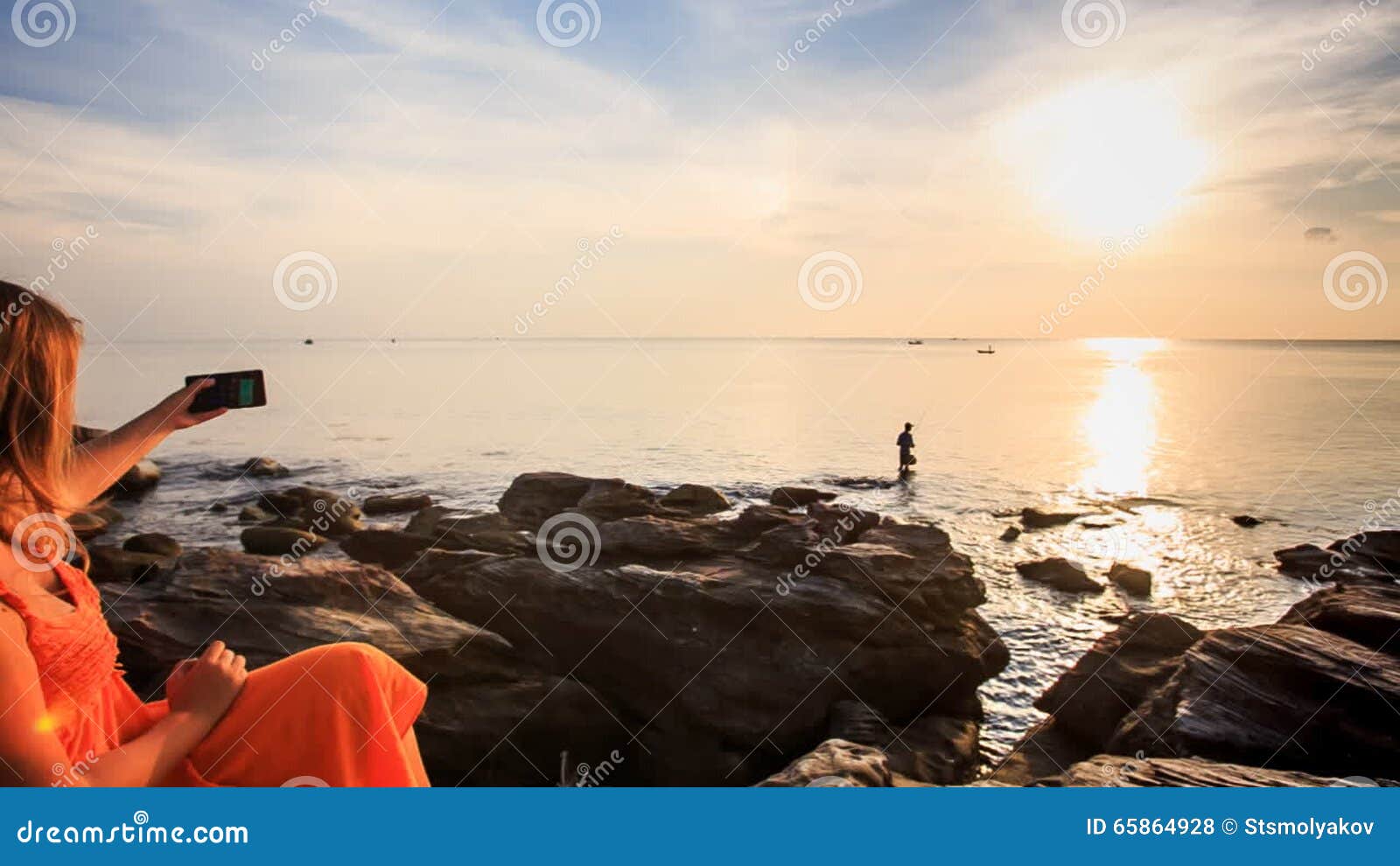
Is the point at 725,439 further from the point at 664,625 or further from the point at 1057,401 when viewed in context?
the point at 1057,401

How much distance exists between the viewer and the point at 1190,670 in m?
8.56

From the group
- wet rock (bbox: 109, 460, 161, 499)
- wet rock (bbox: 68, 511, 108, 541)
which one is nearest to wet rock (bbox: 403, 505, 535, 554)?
wet rock (bbox: 68, 511, 108, 541)

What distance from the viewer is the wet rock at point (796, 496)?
931 inches

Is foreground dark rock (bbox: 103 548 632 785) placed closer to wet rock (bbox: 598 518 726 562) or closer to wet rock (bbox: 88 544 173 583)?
wet rock (bbox: 598 518 726 562)

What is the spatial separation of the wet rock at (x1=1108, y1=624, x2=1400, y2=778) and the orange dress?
785 cm

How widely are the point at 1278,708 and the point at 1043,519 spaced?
14.8 metres

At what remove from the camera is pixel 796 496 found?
24.1m

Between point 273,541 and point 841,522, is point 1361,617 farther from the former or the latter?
point 273,541

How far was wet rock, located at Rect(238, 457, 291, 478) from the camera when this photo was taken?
2688cm

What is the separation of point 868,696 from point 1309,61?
8.85 meters

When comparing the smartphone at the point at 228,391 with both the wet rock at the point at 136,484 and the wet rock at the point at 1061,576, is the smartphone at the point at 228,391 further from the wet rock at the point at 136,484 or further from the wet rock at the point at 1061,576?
the wet rock at the point at 136,484

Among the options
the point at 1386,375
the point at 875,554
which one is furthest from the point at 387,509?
the point at 1386,375

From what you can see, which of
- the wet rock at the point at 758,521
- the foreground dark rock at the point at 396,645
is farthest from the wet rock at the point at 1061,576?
the foreground dark rock at the point at 396,645

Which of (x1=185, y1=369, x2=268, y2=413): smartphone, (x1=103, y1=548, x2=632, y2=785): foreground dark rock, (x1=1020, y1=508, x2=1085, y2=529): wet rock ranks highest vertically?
(x1=1020, y1=508, x2=1085, y2=529): wet rock
